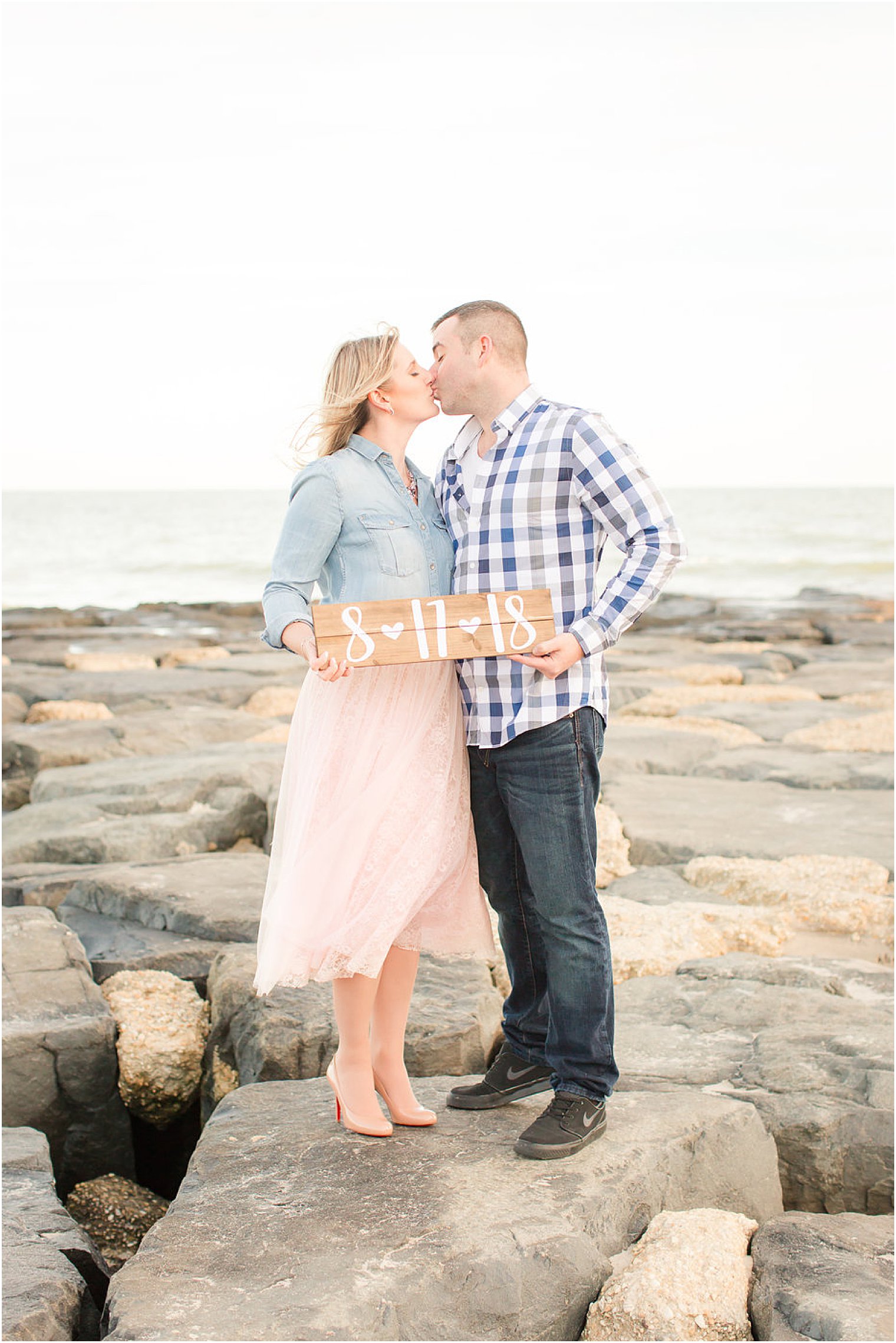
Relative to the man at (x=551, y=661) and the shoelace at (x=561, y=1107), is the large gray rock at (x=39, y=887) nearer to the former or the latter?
the man at (x=551, y=661)

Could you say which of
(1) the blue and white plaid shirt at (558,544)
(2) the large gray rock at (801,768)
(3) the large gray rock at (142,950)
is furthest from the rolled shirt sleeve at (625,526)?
(2) the large gray rock at (801,768)

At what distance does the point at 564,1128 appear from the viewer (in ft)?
8.95

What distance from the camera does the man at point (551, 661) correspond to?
8.97ft

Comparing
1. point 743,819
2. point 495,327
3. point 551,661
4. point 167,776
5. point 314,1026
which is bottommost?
point 314,1026

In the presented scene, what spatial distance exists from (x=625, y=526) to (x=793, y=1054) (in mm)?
1620

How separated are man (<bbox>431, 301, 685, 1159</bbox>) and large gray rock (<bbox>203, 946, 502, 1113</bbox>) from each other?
54 cm

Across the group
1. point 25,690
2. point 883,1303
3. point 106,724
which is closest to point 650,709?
point 106,724

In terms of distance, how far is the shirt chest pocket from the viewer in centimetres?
286

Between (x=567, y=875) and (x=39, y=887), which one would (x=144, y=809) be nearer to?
(x=39, y=887)

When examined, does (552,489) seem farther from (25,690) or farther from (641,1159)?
(25,690)

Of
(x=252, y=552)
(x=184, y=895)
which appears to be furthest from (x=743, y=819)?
(x=252, y=552)

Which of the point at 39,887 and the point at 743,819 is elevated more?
the point at 743,819

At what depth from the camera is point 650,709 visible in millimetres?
9180

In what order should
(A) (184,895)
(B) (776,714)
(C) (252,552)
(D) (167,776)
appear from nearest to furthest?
(A) (184,895)
(D) (167,776)
(B) (776,714)
(C) (252,552)
